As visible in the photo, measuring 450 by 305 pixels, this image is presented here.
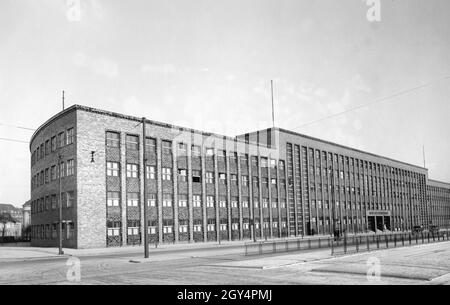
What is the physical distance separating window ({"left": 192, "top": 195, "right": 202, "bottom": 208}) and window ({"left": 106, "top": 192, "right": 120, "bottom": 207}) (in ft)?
35.9

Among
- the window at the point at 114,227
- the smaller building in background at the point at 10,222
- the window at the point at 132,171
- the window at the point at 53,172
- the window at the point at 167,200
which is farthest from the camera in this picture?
the smaller building in background at the point at 10,222

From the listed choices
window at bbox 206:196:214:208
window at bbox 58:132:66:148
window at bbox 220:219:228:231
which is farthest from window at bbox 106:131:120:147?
window at bbox 220:219:228:231

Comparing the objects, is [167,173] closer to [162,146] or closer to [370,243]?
[162,146]

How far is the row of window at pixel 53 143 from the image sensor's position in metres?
43.9

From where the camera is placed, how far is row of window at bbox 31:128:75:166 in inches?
1727

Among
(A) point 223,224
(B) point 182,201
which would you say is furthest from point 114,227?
(A) point 223,224

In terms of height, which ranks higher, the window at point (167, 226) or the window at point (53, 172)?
the window at point (53, 172)

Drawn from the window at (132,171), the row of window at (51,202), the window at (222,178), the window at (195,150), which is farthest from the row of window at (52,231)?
the window at (222,178)

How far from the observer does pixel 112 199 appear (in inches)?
1702

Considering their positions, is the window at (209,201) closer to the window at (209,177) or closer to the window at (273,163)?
the window at (209,177)

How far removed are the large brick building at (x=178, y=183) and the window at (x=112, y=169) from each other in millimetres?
107

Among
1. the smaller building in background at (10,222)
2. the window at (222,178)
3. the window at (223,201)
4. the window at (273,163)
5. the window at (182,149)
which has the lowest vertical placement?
the smaller building in background at (10,222)
